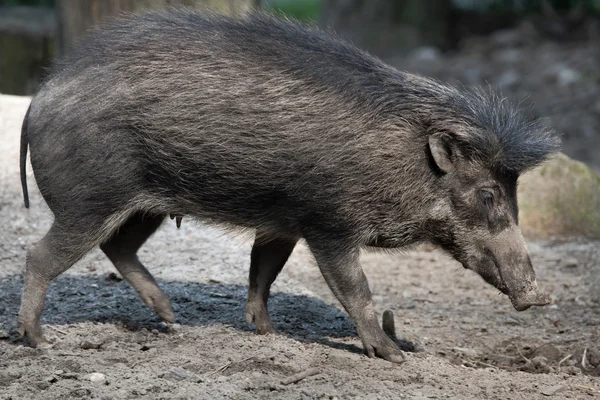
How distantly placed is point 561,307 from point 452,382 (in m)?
2.24

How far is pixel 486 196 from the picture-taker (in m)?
5.14

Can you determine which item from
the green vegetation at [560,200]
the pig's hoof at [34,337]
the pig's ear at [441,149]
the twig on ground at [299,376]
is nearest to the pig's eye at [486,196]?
the pig's ear at [441,149]

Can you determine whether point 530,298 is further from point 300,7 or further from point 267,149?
point 300,7

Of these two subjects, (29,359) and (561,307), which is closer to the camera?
(29,359)

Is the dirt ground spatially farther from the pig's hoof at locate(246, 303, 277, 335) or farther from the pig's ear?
the pig's ear

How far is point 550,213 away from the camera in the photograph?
8.16 meters

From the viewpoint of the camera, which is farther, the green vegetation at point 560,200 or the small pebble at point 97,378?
the green vegetation at point 560,200

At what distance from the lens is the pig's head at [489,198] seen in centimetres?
509

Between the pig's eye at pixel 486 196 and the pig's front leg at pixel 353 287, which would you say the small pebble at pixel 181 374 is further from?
the pig's eye at pixel 486 196

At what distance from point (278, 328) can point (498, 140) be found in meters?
1.70

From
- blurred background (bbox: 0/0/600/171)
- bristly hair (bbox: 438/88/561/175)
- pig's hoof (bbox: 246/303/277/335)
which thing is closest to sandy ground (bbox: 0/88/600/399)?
pig's hoof (bbox: 246/303/277/335)

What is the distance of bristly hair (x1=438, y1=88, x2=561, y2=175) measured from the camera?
16.7 ft

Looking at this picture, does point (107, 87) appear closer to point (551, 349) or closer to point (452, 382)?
point (452, 382)

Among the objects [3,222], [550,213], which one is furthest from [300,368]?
[550,213]
